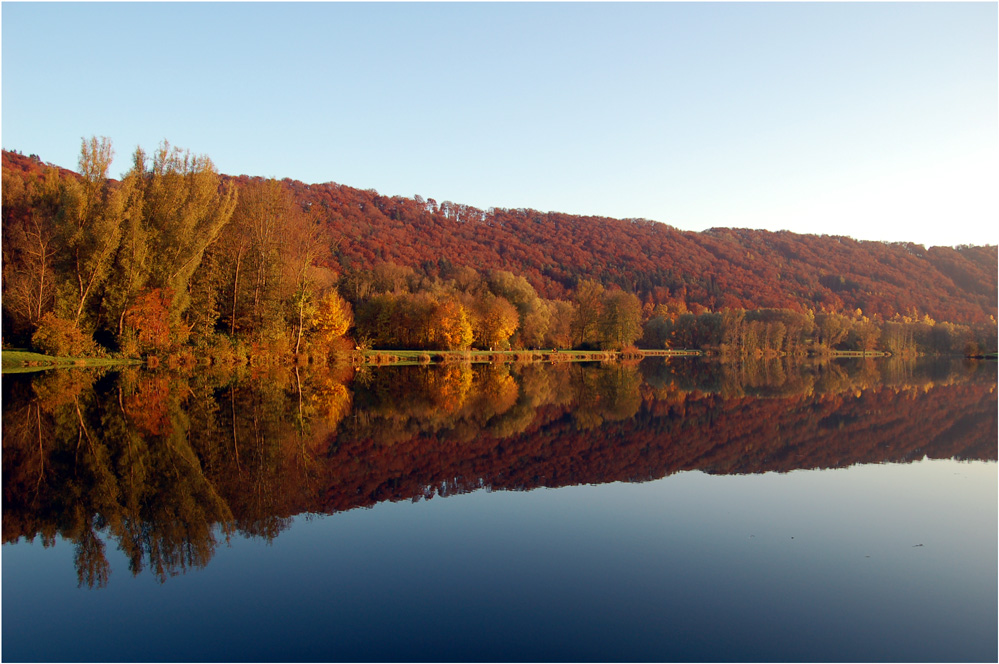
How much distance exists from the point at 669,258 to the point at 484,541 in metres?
139

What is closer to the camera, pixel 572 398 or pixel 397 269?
pixel 572 398

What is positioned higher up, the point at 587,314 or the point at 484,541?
the point at 587,314

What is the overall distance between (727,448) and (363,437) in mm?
7424

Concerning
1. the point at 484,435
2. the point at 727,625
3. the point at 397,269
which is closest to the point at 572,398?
the point at 484,435

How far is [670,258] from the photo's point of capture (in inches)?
5546

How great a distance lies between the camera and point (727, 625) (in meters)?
5.39

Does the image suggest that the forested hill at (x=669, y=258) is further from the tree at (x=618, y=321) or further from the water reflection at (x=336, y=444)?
the water reflection at (x=336, y=444)

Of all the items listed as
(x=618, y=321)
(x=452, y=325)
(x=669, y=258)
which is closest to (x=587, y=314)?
(x=618, y=321)

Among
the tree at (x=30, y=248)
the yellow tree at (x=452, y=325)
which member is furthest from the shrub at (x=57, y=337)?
the yellow tree at (x=452, y=325)

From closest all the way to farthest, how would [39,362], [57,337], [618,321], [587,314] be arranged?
[39,362], [57,337], [618,321], [587,314]

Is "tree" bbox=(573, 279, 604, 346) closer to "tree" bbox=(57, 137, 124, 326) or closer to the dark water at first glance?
"tree" bbox=(57, 137, 124, 326)

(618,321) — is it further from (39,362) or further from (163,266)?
(39,362)

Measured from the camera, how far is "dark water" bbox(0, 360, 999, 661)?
514cm

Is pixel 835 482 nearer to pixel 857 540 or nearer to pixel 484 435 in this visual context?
pixel 857 540
